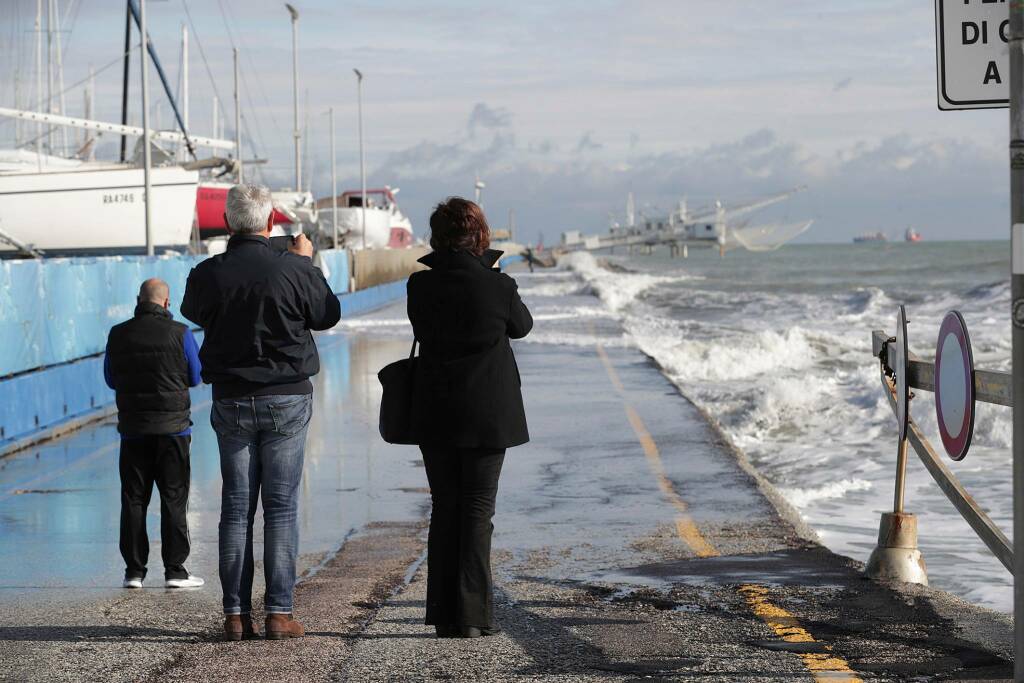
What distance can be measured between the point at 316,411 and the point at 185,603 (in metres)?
9.99

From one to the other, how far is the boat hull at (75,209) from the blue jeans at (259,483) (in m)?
33.7

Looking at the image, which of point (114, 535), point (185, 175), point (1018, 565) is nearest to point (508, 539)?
point (114, 535)

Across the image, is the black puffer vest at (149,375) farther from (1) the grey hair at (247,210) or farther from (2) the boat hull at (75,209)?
(2) the boat hull at (75,209)

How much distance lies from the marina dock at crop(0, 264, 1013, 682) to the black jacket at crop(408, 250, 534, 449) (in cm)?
91

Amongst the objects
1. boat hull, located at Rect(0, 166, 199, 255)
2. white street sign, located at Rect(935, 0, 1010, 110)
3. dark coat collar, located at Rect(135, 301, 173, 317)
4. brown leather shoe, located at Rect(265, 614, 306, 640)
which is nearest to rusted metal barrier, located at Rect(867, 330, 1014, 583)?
white street sign, located at Rect(935, 0, 1010, 110)

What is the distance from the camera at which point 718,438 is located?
14641 mm

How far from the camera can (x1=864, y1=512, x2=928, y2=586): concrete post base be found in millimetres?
7648

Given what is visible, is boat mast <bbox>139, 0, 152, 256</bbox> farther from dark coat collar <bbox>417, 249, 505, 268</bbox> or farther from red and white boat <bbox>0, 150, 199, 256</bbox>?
dark coat collar <bbox>417, 249, 505, 268</bbox>

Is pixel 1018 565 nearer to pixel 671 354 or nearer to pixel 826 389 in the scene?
pixel 826 389

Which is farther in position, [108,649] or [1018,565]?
[108,649]

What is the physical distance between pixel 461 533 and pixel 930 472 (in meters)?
2.63

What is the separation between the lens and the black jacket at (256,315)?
6246 millimetres

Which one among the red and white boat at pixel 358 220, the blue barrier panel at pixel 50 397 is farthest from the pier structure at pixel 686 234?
the blue barrier panel at pixel 50 397

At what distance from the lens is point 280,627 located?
6.30 m
